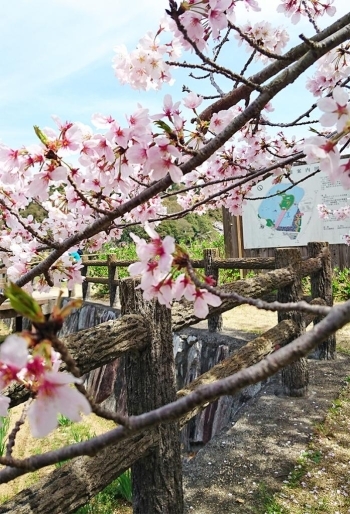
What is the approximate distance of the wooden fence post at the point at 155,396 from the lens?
165 cm

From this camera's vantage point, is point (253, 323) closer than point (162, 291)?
No

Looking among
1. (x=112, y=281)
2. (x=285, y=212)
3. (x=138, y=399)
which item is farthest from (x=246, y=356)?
(x=285, y=212)

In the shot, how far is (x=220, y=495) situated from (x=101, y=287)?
7740 millimetres

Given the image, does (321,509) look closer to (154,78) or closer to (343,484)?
(343,484)

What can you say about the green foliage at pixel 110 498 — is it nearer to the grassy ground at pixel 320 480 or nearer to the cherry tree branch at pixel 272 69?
the grassy ground at pixel 320 480

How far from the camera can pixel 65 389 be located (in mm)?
459

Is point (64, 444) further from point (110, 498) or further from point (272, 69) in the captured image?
point (272, 69)

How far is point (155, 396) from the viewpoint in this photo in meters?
1.66

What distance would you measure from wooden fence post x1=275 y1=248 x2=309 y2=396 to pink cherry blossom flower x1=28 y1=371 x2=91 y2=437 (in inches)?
97.9

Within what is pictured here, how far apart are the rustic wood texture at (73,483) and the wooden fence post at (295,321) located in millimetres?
1551

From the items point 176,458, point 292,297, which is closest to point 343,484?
point 176,458

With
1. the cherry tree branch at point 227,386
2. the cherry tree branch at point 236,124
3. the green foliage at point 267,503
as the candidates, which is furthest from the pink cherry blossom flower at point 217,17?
the green foliage at point 267,503

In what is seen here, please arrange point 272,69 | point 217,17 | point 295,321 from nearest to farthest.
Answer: point 272,69
point 217,17
point 295,321

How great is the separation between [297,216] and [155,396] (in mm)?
6113
